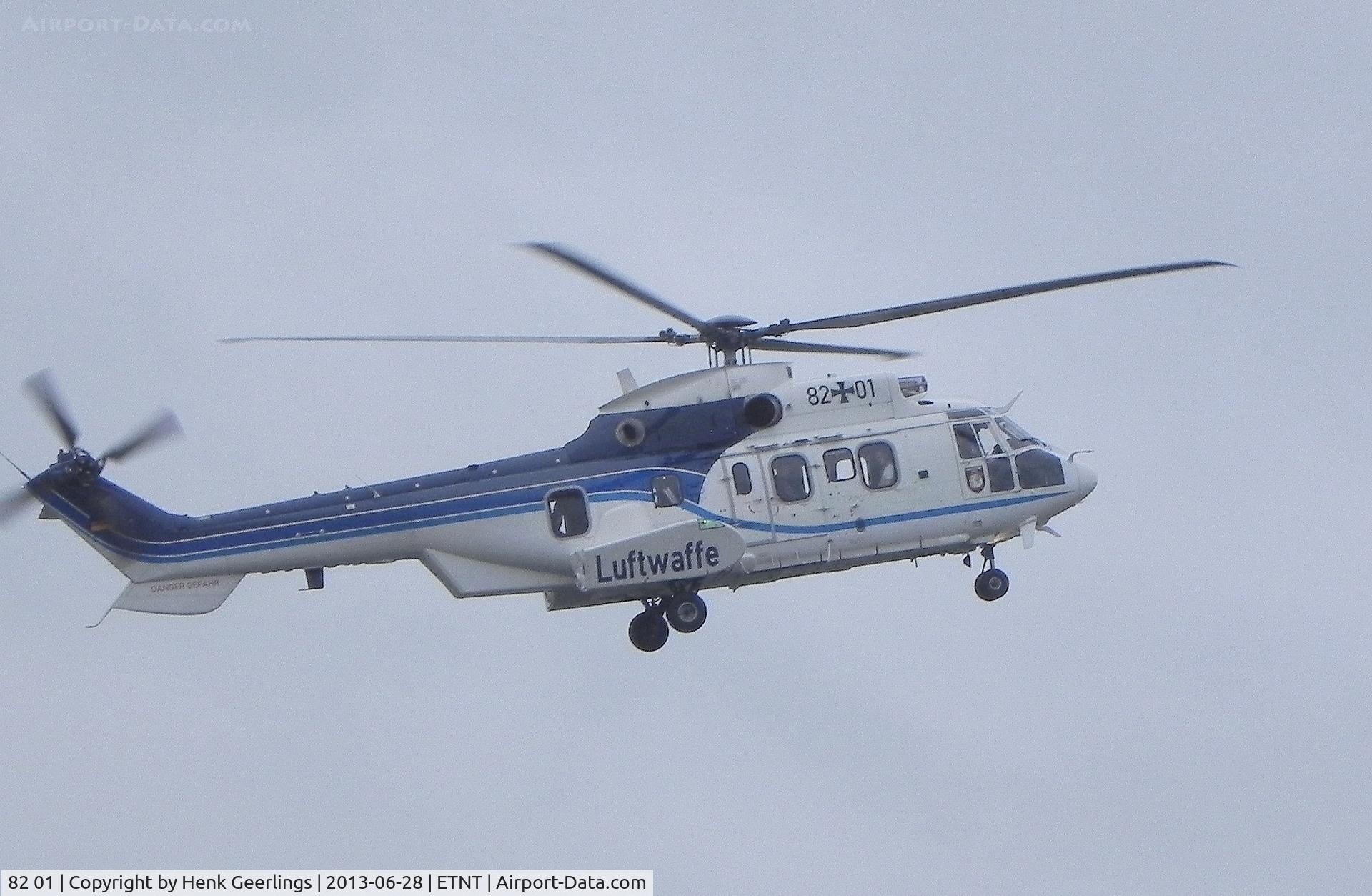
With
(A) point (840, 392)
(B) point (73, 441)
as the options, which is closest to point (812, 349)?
(A) point (840, 392)

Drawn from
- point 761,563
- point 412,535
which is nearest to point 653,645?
point 761,563

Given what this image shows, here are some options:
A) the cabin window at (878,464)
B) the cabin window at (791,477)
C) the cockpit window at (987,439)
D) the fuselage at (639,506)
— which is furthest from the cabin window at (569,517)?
the cockpit window at (987,439)

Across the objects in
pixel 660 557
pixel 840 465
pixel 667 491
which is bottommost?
pixel 660 557

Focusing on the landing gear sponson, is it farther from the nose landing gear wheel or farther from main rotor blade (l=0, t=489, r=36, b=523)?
main rotor blade (l=0, t=489, r=36, b=523)

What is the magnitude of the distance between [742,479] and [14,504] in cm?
937

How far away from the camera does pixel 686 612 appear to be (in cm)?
2441

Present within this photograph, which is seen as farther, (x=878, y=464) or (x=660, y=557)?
(x=878, y=464)

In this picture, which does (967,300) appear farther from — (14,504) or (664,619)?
(14,504)

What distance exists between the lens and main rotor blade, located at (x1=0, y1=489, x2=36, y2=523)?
929 inches

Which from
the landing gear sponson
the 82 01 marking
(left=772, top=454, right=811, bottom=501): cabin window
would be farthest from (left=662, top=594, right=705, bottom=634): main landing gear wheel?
the 82 01 marking

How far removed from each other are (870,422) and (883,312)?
7.01ft

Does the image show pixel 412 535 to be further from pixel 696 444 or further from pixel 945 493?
pixel 945 493

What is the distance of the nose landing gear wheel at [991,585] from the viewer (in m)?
25.4

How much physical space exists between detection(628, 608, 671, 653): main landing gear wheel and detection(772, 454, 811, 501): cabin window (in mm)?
2383
